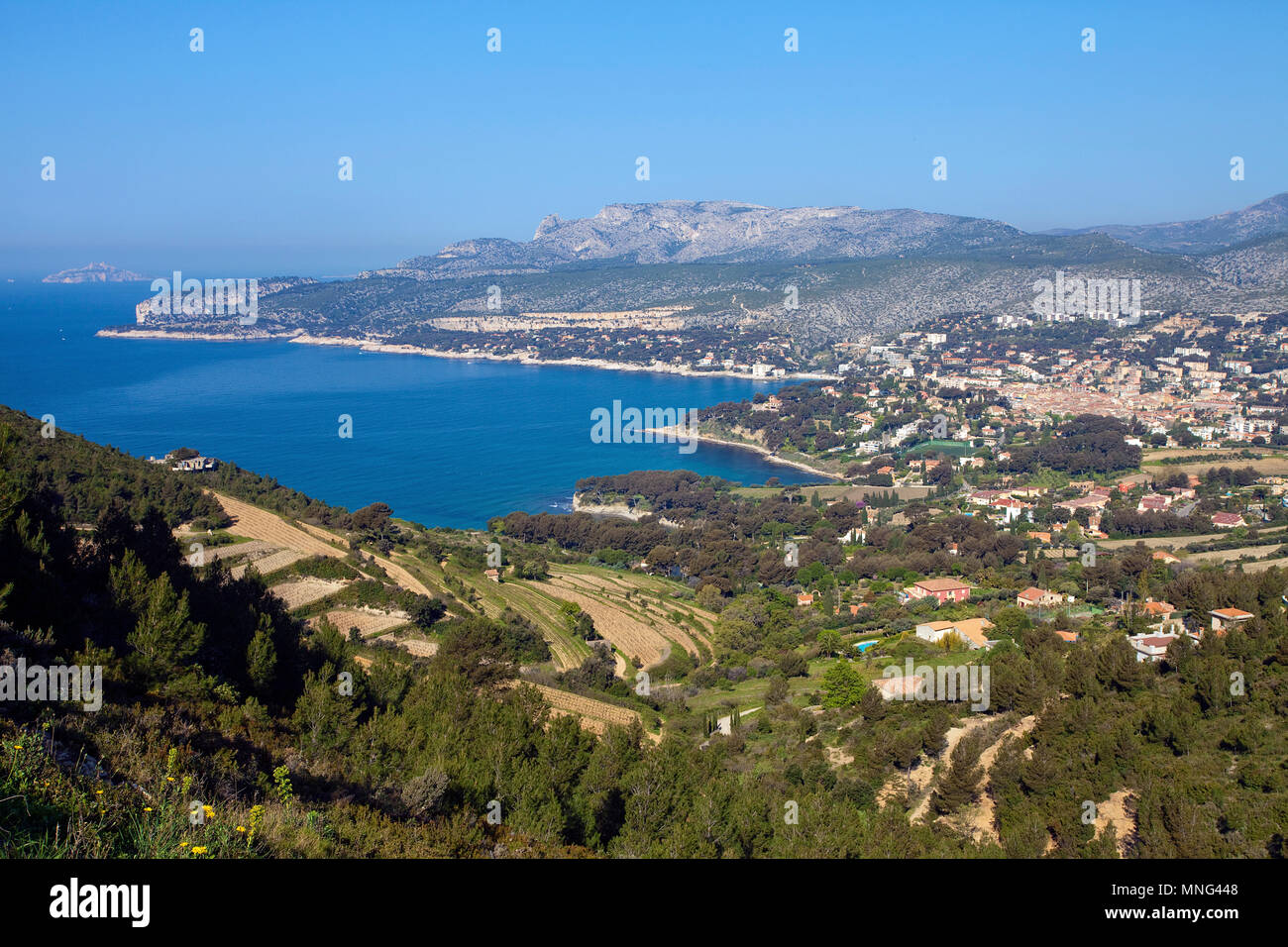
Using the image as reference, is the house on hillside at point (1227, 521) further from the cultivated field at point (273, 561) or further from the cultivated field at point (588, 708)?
the cultivated field at point (273, 561)

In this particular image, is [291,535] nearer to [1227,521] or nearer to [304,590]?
[304,590]

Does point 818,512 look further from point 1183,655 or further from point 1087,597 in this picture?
point 1183,655

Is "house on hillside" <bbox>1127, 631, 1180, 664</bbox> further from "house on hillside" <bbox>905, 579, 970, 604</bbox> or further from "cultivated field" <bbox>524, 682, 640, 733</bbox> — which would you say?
"cultivated field" <bbox>524, 682, 640, 733</bbox>

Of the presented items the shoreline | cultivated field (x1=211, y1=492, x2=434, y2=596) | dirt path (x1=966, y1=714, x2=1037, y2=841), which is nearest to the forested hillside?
dirt path (x1=966, y1=714, x2=1037, y2=841)

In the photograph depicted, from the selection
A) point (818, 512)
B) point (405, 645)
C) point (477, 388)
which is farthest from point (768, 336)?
point (405, 645)

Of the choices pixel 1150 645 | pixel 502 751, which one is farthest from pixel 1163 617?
pixel 502 751

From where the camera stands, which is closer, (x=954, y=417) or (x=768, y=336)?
(x=954, y=417)
